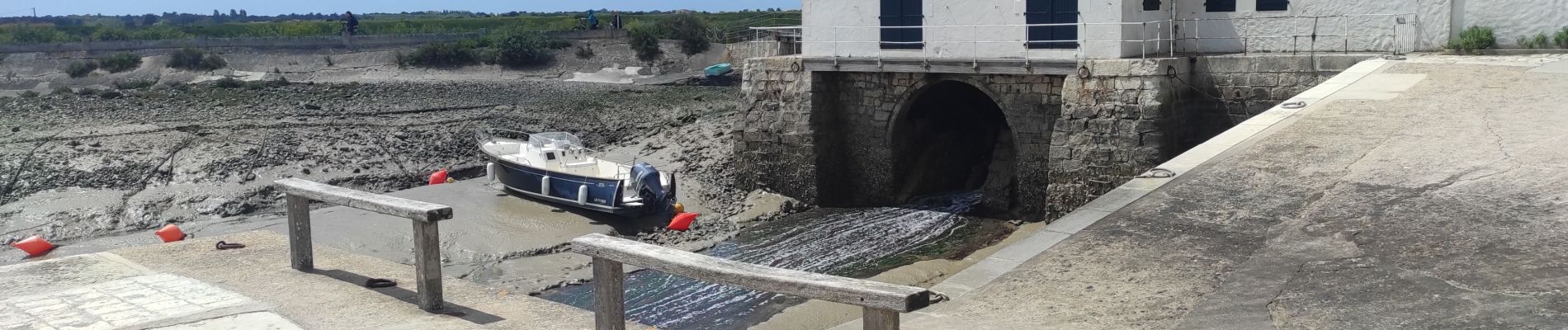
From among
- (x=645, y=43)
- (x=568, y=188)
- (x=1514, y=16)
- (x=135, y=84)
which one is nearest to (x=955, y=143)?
(x=568, y=188)

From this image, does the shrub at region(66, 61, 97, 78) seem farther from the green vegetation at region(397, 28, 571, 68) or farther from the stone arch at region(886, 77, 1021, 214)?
the stone arch at region(886, 77, 1021, 214)

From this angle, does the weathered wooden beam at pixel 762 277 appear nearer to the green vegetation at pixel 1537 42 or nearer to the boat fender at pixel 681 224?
the boat fender at pixel 681 224

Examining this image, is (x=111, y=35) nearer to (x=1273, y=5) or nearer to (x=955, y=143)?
(x=955, y=143)

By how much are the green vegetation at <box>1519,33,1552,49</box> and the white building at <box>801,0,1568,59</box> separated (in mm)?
95

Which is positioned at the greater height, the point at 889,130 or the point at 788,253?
the point at 889,130

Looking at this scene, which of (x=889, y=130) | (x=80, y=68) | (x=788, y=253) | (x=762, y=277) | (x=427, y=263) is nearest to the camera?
(x=762, y=277)

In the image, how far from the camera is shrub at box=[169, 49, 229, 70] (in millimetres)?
54125

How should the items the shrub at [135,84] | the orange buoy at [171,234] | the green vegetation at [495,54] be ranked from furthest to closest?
the green vegetation at [495,54], the shrub at [135,84], the orange buoy at [171,234]

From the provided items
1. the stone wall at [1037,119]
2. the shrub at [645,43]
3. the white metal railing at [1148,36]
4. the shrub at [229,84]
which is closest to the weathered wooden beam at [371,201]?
the stone wall at [1037,119]

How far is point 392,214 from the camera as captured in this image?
7.07 meters

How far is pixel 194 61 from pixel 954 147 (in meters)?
44.7

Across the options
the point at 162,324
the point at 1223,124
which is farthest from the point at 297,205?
the point at 1223,124

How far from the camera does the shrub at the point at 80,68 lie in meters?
54.1

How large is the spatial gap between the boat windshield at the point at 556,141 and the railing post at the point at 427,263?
13532 mm
